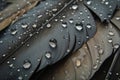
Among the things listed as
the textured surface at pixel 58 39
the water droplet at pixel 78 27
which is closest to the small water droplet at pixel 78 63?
the textured surface at pixel 58 39

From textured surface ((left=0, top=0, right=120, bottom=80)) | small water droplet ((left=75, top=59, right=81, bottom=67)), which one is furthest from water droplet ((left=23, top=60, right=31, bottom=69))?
Result: small water droplet ((left=75, top=59, right=81, bottom=67))

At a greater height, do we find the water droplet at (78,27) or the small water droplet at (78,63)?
the water droplet at (78,27)

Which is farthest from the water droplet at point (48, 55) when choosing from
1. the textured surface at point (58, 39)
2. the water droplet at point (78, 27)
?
the water droplet at point (78, 27)

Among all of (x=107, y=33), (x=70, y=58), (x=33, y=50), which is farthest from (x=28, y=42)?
(x=107, y=33)

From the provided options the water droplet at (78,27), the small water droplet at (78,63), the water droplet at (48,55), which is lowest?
the small water droplet at (78,63)

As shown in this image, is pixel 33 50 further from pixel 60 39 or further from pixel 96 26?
pixel 96 26

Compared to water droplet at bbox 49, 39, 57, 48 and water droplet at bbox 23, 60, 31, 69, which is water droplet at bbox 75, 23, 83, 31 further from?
water droplet at bbox 23, 60, 31, 69

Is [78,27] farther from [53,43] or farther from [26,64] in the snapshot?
[26,64]

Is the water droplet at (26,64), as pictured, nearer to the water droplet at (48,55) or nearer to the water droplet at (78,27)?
the water droplet at (48,55)

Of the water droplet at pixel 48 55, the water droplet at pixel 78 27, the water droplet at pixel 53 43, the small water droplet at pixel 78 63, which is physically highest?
the water droplet at pixel 53 43

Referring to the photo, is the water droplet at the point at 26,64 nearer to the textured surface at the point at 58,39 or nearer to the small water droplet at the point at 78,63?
the textured surface at the point at 58,39

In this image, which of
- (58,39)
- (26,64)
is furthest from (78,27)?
(26,64)

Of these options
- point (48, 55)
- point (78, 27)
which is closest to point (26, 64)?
point (48, 55)
